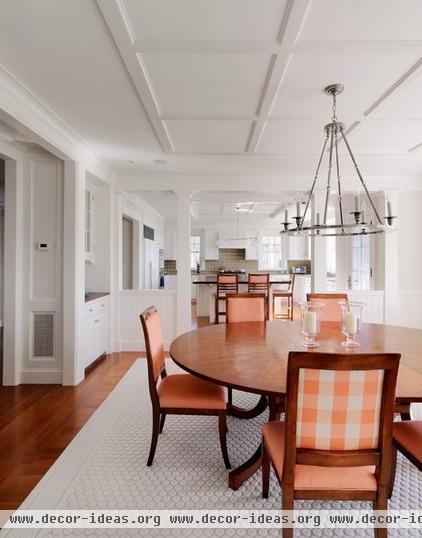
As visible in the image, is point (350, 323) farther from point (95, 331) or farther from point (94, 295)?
point (94, 295)

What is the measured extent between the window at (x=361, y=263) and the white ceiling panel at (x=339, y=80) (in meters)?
3.06

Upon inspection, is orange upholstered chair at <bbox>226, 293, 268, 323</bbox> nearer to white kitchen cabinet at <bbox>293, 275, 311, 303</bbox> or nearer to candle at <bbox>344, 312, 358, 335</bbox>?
candle at <bbox>344, 312, 358, 335</bbox>

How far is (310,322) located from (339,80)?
5.39ft

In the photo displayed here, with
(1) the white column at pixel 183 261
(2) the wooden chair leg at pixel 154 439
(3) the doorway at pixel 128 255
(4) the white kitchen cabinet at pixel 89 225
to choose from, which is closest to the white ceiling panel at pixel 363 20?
(2) the wooden chair leg at pixel 154 439

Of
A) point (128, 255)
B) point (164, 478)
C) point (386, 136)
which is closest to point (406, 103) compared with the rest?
point (386, 136)

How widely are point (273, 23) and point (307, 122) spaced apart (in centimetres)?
128

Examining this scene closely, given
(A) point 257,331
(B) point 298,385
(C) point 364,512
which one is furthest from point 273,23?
(C) point 364,512

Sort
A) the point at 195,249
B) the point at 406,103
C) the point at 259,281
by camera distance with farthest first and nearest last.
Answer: the point at 195,249, the point at 259,281, the point at 406,103

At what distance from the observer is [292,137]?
3.16m

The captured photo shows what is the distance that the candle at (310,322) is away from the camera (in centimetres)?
197

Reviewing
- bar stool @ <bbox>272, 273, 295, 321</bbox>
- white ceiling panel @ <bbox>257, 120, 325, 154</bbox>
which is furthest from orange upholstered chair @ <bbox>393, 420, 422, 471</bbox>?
bar stool @ <bbox>272, 273, 295, 321</bbox>

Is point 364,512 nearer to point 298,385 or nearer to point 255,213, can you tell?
point 298,385

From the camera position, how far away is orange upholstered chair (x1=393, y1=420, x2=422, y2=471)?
1.48m

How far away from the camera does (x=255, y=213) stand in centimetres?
830
